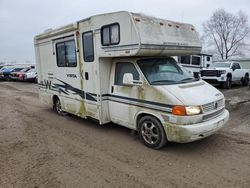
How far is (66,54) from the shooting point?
7.38 meters

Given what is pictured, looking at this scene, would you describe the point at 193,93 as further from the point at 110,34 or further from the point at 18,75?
the point at 18,75

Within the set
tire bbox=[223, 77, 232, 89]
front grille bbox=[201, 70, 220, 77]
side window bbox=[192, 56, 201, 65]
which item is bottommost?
tire bbox=[223, 77, 232, 89]

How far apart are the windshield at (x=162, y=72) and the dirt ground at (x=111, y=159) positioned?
1.45 meters

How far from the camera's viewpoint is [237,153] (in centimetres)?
489

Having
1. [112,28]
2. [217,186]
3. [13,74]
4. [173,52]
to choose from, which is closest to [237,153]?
[217,186]

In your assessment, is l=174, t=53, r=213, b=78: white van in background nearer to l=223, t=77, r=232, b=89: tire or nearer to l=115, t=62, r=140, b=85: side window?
l=223, t=77, r=232, b=89: tire

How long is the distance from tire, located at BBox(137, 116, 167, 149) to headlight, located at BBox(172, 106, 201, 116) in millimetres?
550

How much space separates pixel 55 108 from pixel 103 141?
11.9 ft

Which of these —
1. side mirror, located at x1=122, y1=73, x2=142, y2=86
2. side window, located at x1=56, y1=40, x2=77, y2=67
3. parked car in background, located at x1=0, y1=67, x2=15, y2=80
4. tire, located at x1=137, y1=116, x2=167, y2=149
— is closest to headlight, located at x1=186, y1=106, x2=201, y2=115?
tire, located at x1=137, y1=116, x2=167, y2=149

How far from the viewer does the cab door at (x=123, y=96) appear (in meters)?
5.45

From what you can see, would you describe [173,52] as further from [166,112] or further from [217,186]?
[217,186]

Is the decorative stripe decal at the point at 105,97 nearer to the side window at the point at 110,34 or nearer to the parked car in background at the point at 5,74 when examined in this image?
the side window at the point at 110,34

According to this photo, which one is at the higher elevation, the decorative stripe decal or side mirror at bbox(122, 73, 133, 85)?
side mirror at bbox(122, 73, 133, 85)

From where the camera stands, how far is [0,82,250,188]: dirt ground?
392 centimetres
